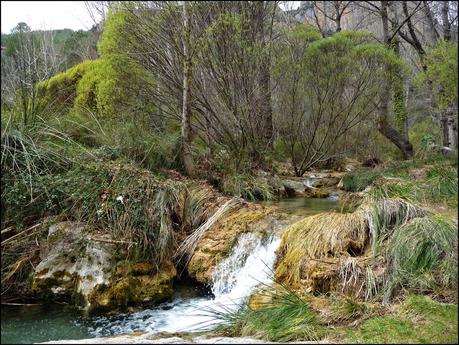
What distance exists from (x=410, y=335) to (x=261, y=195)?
5.86 m

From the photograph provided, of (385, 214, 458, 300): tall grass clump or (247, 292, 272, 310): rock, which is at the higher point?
(385, 214, 458, 300): tall grass clump

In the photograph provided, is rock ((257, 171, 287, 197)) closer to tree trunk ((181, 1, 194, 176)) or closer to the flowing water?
tree trunk ((181, 1, 194, 176))

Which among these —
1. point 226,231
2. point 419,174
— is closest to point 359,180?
point 419,174

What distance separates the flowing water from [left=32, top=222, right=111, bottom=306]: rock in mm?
248

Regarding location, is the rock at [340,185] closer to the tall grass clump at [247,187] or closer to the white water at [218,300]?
the tall grass clump at [247,187]

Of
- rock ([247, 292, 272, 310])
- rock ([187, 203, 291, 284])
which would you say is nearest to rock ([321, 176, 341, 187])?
rock ([187, 203, 291, 284])

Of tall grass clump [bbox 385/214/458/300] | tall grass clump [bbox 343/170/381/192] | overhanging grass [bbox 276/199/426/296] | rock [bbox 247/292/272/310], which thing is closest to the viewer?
tall grass clump [bbox 385/214/458/300]

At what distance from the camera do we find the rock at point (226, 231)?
5.87 m

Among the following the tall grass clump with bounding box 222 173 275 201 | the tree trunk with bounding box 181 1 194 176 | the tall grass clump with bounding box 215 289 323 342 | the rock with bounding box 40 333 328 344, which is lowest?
the tall grass clump with bounding box 215 289 323 342

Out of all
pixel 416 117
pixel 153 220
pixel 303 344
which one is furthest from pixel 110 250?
pixel 416 117

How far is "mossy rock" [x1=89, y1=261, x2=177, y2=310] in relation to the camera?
16.1ft

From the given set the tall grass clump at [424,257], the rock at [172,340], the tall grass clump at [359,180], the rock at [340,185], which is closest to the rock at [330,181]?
the rock at [340,185]

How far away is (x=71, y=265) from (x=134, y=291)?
0.85 meters

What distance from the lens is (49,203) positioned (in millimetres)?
5434
